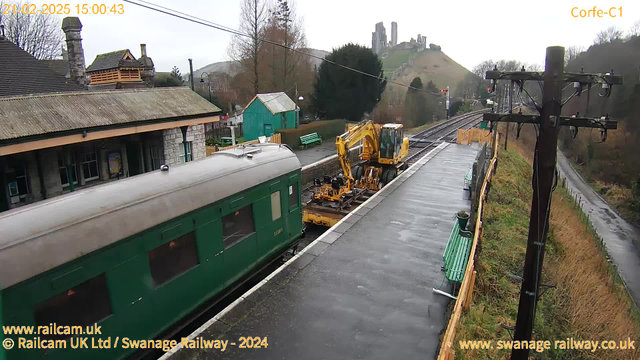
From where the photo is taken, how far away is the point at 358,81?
1517 inches

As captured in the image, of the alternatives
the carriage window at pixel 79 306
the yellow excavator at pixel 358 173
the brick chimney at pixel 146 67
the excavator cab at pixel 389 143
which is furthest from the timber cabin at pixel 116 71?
the carriage window at pixel 79 306

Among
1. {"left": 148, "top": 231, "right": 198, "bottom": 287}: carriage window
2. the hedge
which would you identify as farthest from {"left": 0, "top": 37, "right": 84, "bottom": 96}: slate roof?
the hedge

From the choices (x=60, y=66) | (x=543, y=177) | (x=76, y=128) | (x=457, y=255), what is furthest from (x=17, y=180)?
(x=60, y=66)

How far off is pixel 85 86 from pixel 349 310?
17.7m

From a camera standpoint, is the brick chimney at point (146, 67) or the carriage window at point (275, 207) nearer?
the carriage window at point (275, 207)

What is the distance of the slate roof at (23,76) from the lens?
1522 cm

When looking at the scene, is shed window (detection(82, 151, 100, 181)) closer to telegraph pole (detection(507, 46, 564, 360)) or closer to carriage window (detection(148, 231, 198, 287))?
carriage window (detection(148, 231, 198, 287))

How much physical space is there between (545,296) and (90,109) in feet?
47.8

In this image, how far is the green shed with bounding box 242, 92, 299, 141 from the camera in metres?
29.5

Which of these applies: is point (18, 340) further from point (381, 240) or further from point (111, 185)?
point (381, 240)

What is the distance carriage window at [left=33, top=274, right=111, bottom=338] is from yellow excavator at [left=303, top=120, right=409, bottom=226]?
976cm

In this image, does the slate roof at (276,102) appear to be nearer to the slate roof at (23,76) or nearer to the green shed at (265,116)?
the green shed at (265,116)

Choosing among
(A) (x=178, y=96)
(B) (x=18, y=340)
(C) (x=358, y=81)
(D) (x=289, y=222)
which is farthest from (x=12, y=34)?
(B) (x=18, y=340)

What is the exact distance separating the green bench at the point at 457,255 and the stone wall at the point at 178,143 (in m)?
10.7
